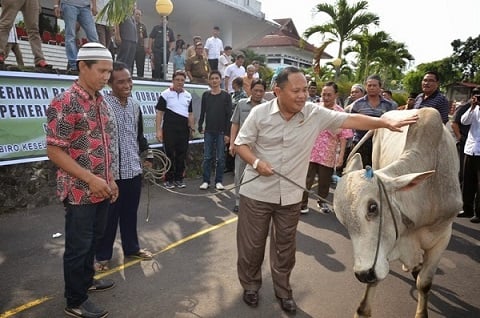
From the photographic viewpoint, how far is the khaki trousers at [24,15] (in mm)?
5781

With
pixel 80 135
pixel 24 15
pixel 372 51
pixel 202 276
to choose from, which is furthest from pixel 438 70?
pixel 80 135

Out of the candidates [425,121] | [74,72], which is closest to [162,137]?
[74,72]

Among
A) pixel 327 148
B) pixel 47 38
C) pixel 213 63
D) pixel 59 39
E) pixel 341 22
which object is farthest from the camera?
pixel 341 22

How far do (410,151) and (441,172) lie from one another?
0.36m

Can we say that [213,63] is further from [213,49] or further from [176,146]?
[176,146]

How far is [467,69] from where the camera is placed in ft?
224

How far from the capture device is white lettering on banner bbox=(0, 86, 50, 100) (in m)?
5.22

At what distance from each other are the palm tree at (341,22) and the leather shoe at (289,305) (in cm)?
1668

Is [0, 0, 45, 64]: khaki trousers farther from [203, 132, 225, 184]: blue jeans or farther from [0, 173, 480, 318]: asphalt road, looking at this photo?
[203, 132, 225, 184]: blue jeans

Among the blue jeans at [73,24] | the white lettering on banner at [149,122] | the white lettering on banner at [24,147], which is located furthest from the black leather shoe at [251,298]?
the blue jeans at [73,24]

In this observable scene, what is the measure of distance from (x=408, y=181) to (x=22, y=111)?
5.19 m

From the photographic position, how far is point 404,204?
260cm

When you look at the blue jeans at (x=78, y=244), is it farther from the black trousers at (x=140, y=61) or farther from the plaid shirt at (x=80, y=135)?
the black trousers at (x=140, y=61)

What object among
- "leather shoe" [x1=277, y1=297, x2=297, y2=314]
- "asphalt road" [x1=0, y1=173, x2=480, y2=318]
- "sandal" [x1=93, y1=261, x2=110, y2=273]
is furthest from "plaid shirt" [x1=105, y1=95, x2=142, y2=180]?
"leather shoe" [x1=277, y1=297, x2=297, y2=314]
